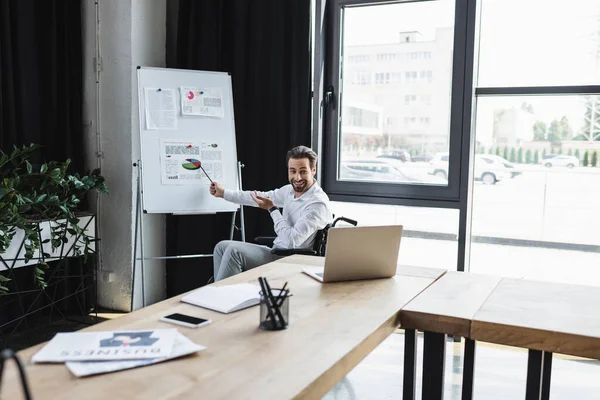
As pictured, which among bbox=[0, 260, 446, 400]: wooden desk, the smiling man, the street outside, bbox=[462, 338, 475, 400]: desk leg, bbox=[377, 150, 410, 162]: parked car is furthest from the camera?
bbox=[377, 150, 410, 162]: parked car

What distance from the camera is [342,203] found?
168 inches

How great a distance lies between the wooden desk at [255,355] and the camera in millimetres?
1197

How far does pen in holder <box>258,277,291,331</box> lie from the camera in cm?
161

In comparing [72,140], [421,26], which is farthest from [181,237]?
[421,26]

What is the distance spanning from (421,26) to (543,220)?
147 cm

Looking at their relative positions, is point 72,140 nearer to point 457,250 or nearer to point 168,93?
point 168,93

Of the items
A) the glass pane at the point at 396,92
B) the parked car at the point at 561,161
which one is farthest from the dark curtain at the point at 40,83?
the parked car at the point at 561,161

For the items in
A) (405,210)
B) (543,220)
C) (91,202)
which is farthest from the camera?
(91,202)

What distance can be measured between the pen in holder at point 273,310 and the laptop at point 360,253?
48 centimetres

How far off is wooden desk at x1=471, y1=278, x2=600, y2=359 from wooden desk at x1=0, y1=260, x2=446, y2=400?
0.90 ft

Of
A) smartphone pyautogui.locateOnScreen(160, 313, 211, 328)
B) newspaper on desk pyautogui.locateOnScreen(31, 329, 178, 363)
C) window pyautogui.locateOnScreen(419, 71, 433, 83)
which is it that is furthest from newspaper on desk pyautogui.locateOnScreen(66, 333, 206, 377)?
window pyautogui.locateOnScreen(419, 71, 433, 83)

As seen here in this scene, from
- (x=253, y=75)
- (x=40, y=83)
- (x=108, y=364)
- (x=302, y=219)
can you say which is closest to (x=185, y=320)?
(x=108, y=364)

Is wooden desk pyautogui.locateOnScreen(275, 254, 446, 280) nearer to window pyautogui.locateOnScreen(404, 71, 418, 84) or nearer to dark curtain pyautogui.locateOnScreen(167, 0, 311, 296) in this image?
dark curtain pyautogui.locateOnScreen(167, 0, 311, 296)

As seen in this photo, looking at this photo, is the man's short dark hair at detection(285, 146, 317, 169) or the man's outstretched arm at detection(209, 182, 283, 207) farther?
the man's outstretched arm at detection(209, 182, 283, 207)
